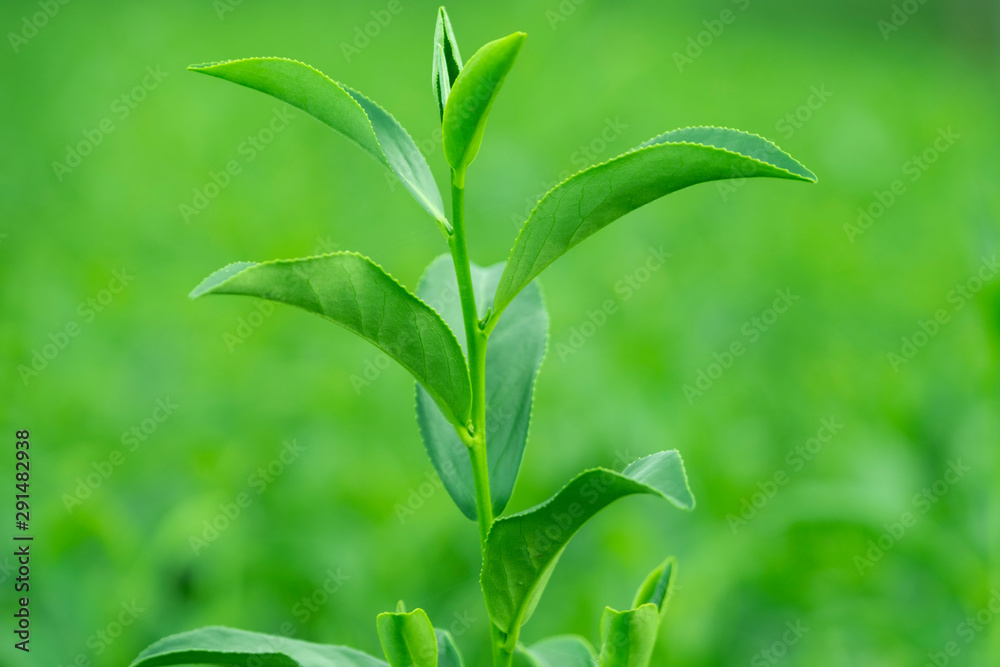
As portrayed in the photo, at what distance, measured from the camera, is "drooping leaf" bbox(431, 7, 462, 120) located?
1.42 ft

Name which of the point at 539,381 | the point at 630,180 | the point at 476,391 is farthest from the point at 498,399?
the point at 539,381

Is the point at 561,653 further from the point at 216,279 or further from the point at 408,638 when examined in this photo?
the point at 216,279

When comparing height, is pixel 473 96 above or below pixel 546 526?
above

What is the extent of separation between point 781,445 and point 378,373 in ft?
2.66

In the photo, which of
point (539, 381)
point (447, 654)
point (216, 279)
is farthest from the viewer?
point (539, 381)

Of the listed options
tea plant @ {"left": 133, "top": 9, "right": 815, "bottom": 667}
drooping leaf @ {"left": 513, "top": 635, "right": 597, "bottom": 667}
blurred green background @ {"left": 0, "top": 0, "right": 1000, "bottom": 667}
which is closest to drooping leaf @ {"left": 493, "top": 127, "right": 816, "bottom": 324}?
tea plant @ {"left": 133, "top": 9, "right": 815, "bottom": 667}

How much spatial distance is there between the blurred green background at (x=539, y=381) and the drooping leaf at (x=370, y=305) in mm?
709

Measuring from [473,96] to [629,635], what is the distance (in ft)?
0.91

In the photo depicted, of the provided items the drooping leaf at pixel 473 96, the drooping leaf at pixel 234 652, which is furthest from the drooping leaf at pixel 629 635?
the drooping leaf at pixel 473 96

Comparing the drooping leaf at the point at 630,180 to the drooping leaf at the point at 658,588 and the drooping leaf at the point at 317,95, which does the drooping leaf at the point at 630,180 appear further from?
the drooping leaf at the point at 658,588

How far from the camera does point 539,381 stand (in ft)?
5.47

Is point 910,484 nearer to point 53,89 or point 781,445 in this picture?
point 781,445

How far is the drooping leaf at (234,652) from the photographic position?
414 mm

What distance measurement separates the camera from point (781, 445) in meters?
1.57
